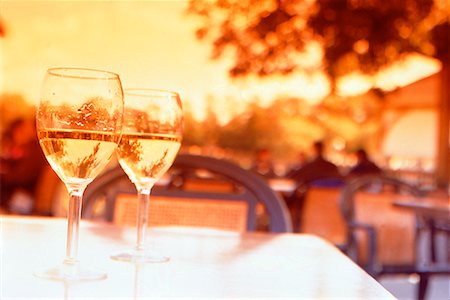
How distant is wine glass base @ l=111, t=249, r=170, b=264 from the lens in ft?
2.63

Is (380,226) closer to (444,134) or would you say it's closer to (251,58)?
(444,134)

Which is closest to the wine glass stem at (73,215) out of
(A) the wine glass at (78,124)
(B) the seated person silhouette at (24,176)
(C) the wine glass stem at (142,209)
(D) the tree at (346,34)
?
(A) the wine glass at (78,124)

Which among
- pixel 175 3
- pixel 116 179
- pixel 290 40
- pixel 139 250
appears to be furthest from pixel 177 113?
pixel 175 3

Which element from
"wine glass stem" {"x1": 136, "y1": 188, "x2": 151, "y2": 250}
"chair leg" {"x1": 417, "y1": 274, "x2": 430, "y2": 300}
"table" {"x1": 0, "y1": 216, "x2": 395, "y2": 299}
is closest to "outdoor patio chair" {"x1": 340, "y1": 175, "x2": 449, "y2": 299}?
"chair leg" {"x1": 417, "y1": 274, "x2": 430, "y2": 300}

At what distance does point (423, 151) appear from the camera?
650 inches

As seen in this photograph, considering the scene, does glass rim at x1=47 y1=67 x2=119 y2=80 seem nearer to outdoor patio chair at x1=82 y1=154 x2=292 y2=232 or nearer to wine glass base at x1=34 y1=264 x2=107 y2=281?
wine glass base at x1=34 y1=264 x2=107 y2=281

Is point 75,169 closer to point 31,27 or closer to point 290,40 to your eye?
point 290,40

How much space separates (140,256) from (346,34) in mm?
8113

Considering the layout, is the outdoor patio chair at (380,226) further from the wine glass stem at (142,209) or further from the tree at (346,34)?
the tree at (346,34)

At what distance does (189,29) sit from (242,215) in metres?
10.6

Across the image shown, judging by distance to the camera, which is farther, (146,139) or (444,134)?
(444,134)

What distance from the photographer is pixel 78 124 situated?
69 cm

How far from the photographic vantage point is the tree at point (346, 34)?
8703 mm

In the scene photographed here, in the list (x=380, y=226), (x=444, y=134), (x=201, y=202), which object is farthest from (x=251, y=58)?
(x=201, y=202)
